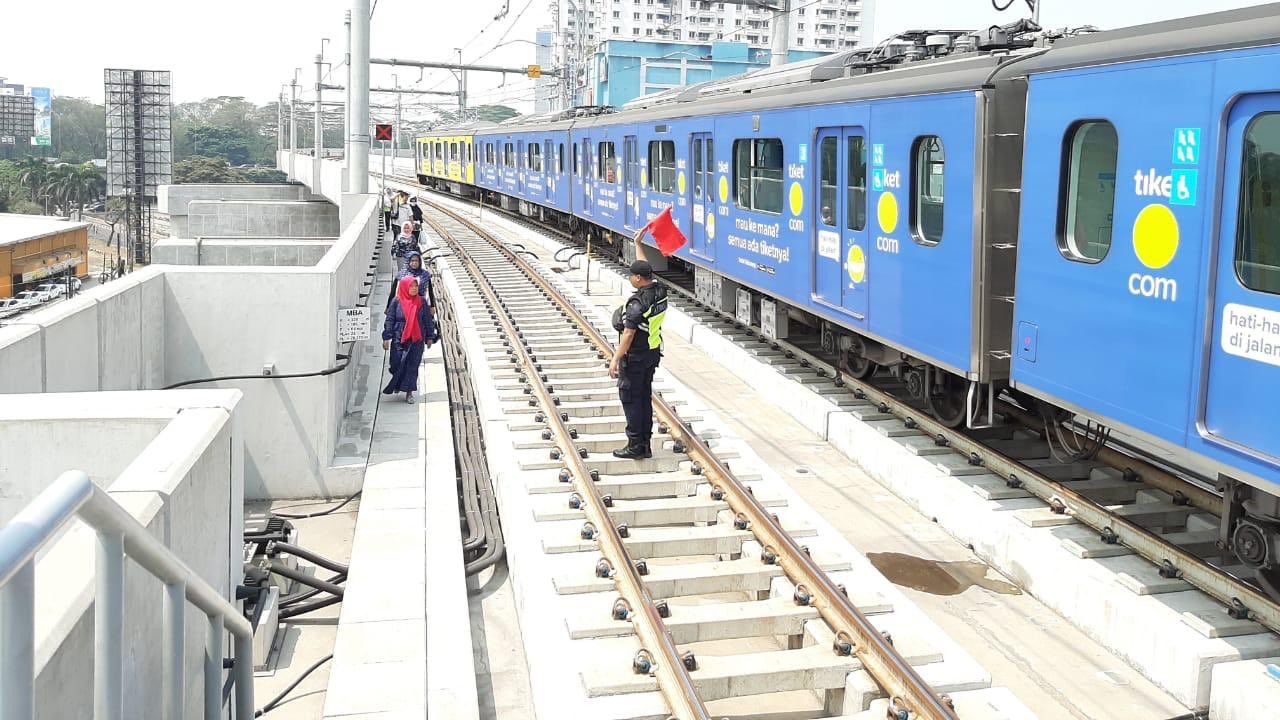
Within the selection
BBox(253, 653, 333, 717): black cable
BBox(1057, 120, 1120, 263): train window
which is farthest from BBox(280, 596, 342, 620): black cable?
BBox(1057, 120, 1120, 263): train window

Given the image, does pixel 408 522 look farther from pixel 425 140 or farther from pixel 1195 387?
pixel 425 140

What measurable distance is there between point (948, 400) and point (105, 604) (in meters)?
8.55

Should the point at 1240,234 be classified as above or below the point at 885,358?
above

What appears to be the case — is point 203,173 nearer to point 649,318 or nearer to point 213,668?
point 649,318

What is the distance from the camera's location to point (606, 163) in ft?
73.4

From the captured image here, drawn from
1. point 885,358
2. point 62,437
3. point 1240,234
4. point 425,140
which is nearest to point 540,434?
point 885,358

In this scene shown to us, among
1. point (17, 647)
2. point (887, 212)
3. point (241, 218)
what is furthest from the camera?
point (241, 218)

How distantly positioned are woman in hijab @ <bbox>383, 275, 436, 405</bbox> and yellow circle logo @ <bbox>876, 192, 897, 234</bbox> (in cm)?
467

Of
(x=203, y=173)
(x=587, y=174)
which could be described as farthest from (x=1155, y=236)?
(x=203, y=173)

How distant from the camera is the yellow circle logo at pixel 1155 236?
6449 mm

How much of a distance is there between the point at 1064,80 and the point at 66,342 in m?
6.59

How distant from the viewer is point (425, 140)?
183 ft

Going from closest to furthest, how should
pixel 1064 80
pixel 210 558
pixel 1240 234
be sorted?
pixel 210 558 → pixel 1240 234 → pixel 1064 80

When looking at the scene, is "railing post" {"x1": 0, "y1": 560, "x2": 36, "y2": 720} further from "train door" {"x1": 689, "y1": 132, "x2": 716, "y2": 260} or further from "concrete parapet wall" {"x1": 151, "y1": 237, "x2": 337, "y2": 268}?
"concrete parapet wall" {"x1": 151, "y1": 237, "x2": 337, "y2": 268}
